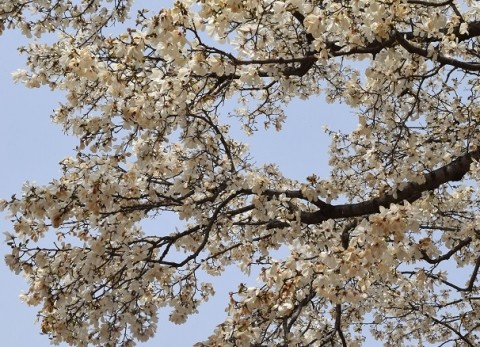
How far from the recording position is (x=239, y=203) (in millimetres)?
8672

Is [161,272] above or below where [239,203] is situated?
below

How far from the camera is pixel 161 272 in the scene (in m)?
6.25

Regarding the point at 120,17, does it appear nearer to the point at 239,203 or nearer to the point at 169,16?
the point at 169,16

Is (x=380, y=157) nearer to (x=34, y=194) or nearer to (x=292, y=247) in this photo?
(x=292, y=247)

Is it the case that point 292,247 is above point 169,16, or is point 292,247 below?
below

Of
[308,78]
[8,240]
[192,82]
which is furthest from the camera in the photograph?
[308,78]

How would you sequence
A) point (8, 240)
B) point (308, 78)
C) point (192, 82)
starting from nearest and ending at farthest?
point (192, 82) → point (8, 240) → point (308, 78)

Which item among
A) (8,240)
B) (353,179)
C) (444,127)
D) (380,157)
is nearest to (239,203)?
(353,179)

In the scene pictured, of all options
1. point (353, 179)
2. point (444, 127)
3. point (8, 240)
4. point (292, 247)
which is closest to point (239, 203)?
point (353, 179)

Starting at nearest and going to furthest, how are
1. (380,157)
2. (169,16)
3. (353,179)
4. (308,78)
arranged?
(169,16) → (380,157) → (308,78) → (353,179)

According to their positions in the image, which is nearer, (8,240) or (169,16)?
(169,16)

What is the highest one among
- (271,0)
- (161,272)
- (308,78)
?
(308,78)

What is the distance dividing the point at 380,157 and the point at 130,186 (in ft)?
9.69

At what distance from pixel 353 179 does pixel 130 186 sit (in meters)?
3.98
